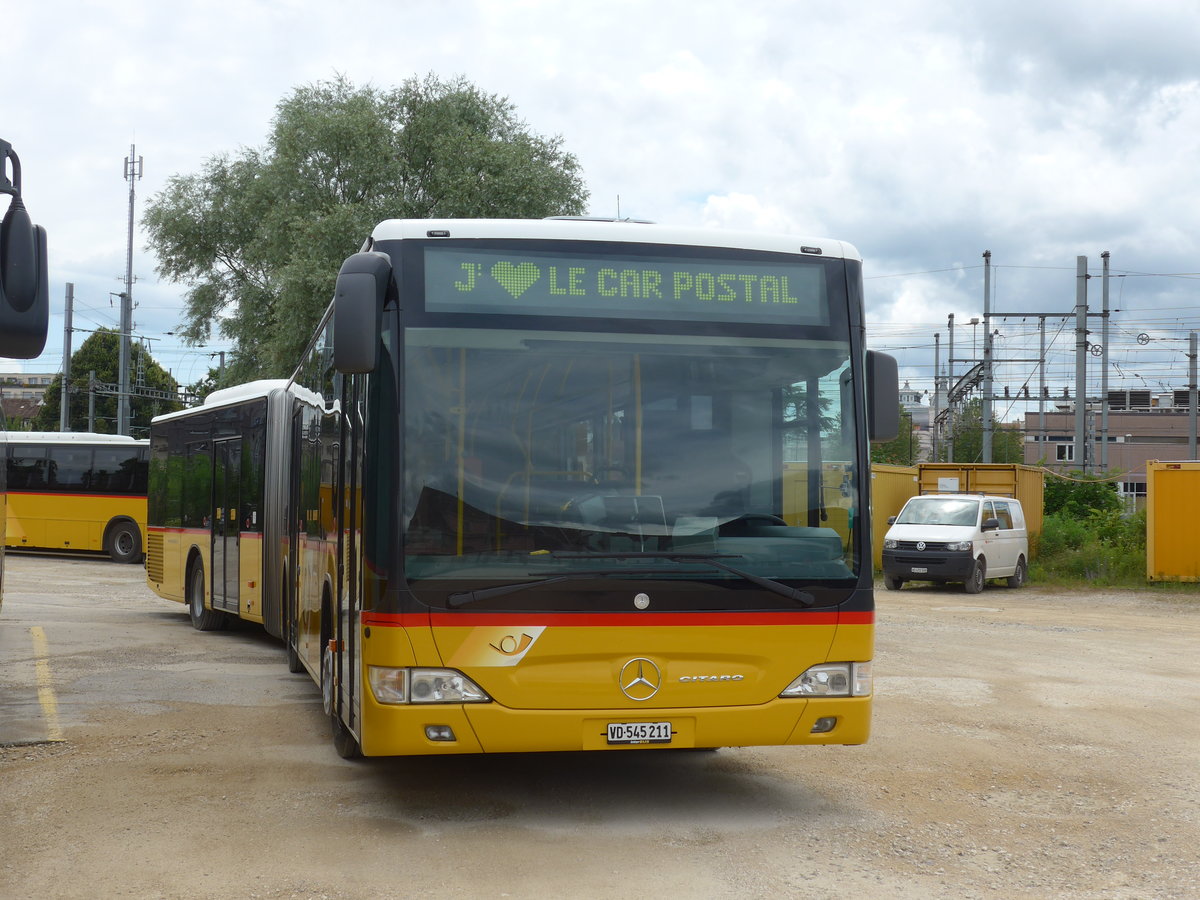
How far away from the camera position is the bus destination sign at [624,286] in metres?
7.17

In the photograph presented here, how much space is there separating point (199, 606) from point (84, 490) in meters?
18.2

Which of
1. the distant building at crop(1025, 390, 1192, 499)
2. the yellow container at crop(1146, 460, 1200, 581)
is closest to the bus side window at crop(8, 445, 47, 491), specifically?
the yellow container at crop(1146, 460, 1200, 581)

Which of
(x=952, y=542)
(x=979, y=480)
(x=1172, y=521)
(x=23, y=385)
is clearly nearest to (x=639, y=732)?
(x=952, y=542)

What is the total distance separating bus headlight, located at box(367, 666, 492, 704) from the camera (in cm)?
683

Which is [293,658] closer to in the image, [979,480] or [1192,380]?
[979,480]

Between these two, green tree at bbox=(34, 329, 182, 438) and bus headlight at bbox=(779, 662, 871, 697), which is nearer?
bus headlight at bbox=(779, 662, 871, 697)

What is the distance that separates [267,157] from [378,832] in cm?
3329

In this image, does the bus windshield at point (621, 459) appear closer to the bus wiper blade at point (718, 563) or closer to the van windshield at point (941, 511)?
the bus wiper blade at point (718, 563)

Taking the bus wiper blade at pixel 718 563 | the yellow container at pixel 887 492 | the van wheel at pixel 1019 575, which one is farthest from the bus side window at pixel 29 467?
the bus wiper blade at pixel 718 563

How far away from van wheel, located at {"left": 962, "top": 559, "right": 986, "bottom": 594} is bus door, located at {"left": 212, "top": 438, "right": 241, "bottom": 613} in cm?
1503

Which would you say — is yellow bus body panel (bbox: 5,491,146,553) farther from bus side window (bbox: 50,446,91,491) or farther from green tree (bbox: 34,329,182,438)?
green tree (bbox: 34,329,182,438)

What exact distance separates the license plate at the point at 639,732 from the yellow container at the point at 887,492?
24980 mm

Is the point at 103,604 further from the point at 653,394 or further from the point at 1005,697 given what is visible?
the point at 653,394

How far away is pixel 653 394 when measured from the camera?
7211 mm
